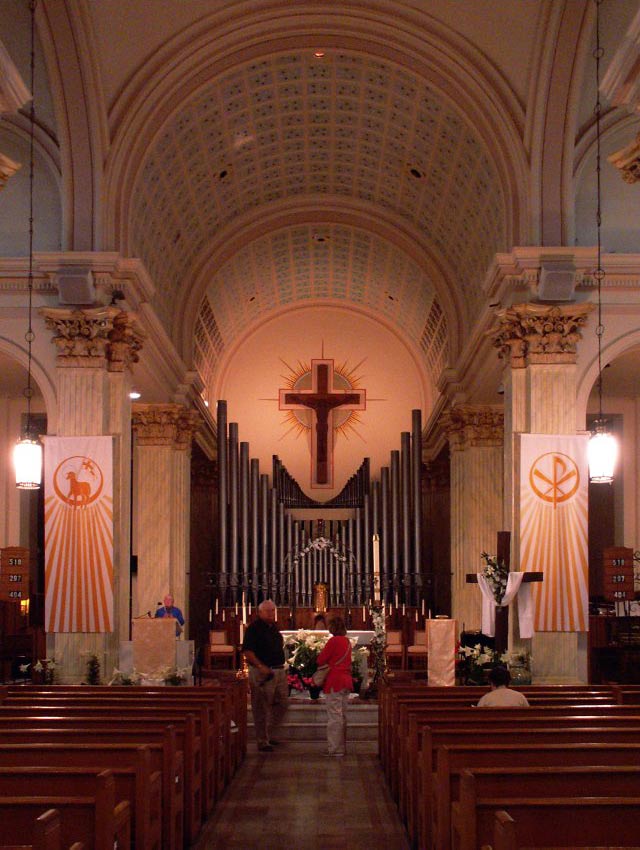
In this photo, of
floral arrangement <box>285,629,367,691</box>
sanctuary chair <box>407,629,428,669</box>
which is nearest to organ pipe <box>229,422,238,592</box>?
sanctuary chair <box>407,629,428,669</box>

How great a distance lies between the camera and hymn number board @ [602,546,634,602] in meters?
18.2

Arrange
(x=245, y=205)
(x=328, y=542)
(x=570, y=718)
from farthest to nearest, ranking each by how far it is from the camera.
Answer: (x=328, y=542)
(x=245, y=205)
(x=570, y=718)

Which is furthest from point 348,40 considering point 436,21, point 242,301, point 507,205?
point 242,301

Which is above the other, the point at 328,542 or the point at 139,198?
the point at 139,198

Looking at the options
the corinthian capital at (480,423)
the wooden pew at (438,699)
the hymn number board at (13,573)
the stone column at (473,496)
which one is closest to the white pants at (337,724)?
the wooden pew at (438,699)

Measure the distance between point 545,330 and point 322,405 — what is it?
13.7 m

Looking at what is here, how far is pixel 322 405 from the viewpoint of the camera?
2906cm

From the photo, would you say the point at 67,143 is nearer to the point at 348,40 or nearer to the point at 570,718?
the point at 348,40

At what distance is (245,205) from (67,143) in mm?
7922

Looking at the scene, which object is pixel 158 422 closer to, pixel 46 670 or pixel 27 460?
pixel 46 670

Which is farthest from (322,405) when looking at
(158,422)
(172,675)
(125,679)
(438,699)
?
(438,699)

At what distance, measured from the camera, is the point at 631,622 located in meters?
18.4

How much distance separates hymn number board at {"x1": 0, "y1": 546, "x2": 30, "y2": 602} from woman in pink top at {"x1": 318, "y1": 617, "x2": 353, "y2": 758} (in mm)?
6271

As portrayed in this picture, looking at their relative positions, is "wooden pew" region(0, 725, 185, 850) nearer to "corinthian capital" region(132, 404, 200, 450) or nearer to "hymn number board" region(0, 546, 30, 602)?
"hymn number board" region(0, 546, 30, 602)
